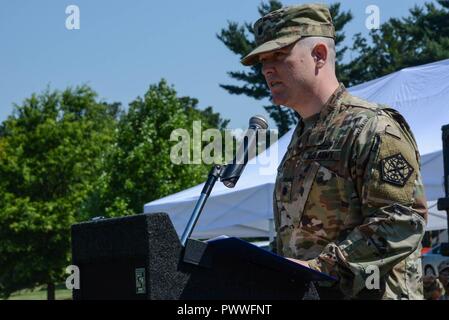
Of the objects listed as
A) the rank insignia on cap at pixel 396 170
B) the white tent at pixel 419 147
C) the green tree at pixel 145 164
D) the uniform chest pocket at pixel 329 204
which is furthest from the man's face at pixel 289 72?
the green tree at pixel 145 164

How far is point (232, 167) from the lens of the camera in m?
2.90

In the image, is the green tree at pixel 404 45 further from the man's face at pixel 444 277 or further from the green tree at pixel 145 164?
the man's face at pixel 444 277

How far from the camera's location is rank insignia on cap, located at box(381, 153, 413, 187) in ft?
9.02

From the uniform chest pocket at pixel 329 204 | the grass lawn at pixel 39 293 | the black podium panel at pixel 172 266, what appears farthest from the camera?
the grass lawn at pixel 39 293

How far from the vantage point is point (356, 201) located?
287 centimetres

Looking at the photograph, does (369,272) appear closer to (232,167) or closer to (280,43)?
(232,167)

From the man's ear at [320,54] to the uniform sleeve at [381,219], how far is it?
0.35 m

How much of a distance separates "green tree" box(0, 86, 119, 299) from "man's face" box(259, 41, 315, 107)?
40576 millimetres

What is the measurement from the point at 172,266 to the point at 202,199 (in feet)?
1.64

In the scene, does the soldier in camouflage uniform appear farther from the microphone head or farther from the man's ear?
the microphone head

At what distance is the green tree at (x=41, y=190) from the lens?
142 ft

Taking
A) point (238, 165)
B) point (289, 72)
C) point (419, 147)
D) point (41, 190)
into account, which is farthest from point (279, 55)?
point (41, 190)

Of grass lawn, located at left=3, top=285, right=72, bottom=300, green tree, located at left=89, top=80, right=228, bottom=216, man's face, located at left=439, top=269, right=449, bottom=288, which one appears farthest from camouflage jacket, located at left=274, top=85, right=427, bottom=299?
grass lawn, located at left=3, top=285, right=72, bottom=300

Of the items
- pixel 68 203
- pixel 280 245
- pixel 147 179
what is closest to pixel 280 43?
pixel 280 245
